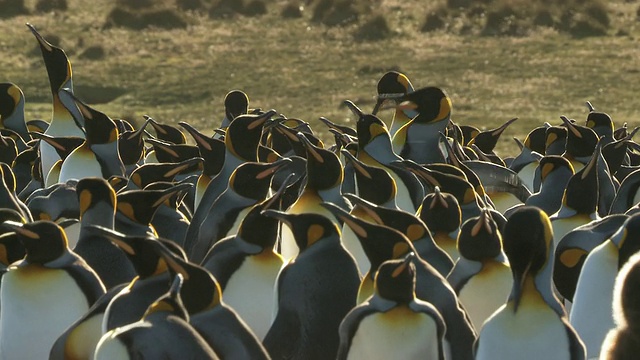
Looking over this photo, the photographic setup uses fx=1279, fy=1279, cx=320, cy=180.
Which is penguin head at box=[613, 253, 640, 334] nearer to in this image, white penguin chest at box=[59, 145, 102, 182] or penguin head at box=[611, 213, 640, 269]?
penguin head at box=[611, 213, 640, 269]

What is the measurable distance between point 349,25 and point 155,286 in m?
16.6

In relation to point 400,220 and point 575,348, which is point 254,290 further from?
point 575,348

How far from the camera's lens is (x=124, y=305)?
3.73 metres

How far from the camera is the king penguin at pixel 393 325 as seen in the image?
3801mm

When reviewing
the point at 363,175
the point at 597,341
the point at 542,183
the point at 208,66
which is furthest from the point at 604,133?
the point at 208,66

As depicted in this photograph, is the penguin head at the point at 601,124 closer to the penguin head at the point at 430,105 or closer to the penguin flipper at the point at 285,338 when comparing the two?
the penguin head at the point at 430,105

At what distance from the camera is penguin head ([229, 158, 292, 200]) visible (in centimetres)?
526

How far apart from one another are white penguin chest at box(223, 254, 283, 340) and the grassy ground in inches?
309

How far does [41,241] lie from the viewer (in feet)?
13.9

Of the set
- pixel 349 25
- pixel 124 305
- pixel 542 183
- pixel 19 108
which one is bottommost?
pixel 349 25

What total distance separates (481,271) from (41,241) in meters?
1.50

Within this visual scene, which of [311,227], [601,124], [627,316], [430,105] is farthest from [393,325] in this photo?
[601,124]

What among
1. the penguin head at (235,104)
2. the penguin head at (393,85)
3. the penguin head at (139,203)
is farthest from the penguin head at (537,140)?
the penguin head at (139,203)

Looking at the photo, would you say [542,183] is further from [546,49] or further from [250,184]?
[546,49]
